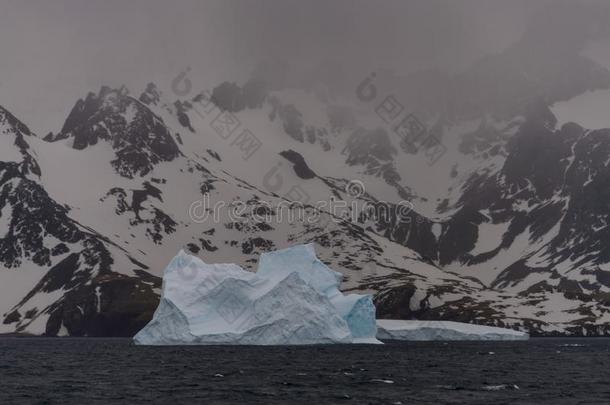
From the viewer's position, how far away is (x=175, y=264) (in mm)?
170750

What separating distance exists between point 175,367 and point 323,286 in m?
69.9

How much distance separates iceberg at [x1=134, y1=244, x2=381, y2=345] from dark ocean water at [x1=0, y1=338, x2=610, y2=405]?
15.1 metres

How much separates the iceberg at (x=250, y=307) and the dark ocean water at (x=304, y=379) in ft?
49.4

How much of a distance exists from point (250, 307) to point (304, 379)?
65.2 meters

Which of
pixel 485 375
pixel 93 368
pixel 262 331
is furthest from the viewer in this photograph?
pixel 262 331

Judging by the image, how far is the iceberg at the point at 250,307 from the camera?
5901 inches

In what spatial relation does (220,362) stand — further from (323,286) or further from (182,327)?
(323,286)

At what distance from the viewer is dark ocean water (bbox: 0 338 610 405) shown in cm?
7106

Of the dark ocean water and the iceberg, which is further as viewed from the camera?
the iceberg

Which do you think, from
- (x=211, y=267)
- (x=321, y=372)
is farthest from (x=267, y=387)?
(x=211, y=267)

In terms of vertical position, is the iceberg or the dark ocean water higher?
the iceberg

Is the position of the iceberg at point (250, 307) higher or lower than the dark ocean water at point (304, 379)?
higher

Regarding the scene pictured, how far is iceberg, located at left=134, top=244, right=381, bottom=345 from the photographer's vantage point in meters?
150

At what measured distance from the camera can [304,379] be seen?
88.9 meters
